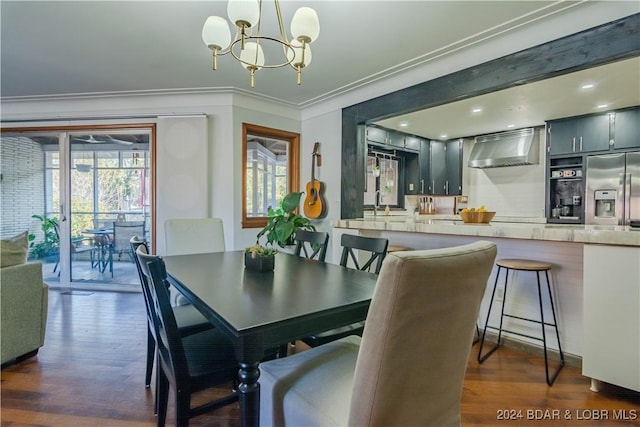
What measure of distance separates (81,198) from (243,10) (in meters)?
3.95

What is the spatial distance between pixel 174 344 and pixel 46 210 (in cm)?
448

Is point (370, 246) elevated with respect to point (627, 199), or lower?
lower

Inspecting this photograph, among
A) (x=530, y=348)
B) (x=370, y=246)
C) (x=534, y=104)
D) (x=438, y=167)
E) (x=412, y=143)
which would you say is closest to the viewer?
(x=370, y=246)

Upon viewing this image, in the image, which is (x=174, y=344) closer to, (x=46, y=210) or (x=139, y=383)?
(x=139, y=383)

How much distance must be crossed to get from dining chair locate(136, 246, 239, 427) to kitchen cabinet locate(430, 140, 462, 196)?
518cm

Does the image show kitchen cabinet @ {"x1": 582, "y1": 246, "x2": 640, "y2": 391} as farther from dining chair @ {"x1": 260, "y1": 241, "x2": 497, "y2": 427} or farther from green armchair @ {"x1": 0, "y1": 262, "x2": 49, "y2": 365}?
green armchair @ {"x1": 0, "y1": 262, "x2": 49, "y2": 365}

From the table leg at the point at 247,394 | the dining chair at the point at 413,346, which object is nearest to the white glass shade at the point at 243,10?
the dining chair at the point at 413,346

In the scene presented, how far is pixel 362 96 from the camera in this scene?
370 centimetres

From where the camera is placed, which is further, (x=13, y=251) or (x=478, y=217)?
(x=478, y=217)

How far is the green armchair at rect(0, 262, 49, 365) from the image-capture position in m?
2.18

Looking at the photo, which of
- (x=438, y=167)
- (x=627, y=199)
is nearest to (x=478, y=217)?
(x=627, y=199)

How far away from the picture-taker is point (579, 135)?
4.45 meters

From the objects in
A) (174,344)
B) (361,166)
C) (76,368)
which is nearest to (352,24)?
(361,166)

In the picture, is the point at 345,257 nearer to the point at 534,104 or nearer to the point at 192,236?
the point at 192,236
